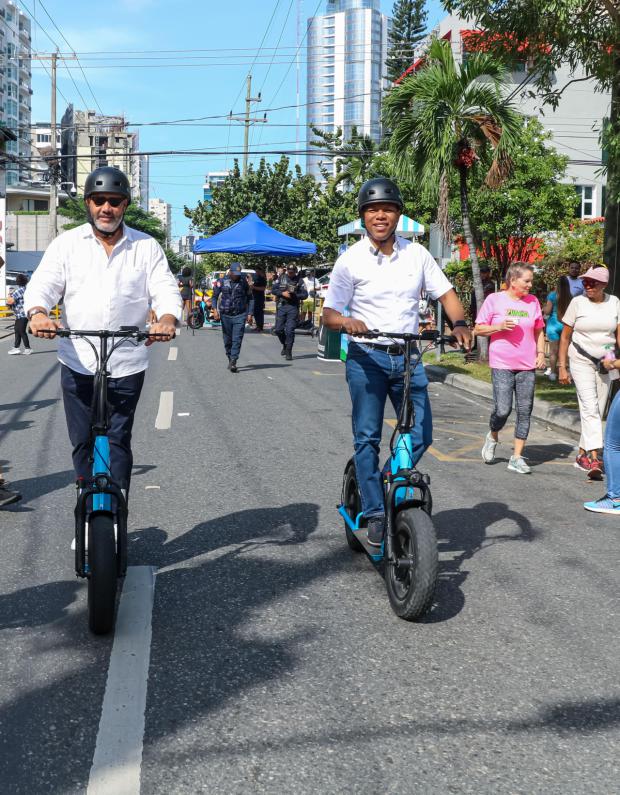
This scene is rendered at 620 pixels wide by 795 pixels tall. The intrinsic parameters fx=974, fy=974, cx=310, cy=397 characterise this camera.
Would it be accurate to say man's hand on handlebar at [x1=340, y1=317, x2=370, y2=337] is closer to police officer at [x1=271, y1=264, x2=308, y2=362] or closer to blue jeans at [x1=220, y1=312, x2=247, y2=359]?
blue jeans at [x1=220, y1=312, x2=247, y2=359]

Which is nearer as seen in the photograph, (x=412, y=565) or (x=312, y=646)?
(x=312, y=646)

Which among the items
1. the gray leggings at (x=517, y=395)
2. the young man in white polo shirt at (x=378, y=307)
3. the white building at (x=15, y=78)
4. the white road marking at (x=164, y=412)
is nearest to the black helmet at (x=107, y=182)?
the young man in white polo shirt at (x=378, y=307)

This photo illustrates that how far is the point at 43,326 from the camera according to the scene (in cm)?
430

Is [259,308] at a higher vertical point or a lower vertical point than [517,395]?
higher

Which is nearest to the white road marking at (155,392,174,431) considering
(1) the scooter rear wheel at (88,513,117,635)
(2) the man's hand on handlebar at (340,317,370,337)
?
(2) the man's hand on handlebar at (340,317,370,337)

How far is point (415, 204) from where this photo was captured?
1331 inches

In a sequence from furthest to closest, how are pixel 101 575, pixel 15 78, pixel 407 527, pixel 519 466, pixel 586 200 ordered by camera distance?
pixel 15 78 < pixel 586 200 < pixel 519 466 < pixel 407 527 < pixel 101 575

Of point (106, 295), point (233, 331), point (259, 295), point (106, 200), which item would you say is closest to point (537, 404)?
point (233, 331)

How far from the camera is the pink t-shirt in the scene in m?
8.69

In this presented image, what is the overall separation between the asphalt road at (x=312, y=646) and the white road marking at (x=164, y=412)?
92.9 inches

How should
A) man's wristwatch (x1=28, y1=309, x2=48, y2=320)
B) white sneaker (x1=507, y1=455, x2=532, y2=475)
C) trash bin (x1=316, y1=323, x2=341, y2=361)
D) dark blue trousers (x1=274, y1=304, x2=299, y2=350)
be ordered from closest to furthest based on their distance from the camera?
1. man's wristwatch (x1=28, y1=309, x2=48, y2=320)
2. white sneaker (x1=507, y1=455, x2=532, y2=475)
3. trash bin (x1=316, y1=323, x2=341, y2=361)
4. dark blue trousers (x1=274, y1=304, x2=299, y2=350)

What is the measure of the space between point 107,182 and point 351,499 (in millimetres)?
2173

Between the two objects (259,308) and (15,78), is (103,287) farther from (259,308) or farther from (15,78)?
(15,78)

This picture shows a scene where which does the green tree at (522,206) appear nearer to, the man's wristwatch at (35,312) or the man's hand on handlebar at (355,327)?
the man's hand on handlebar at (355,327)
